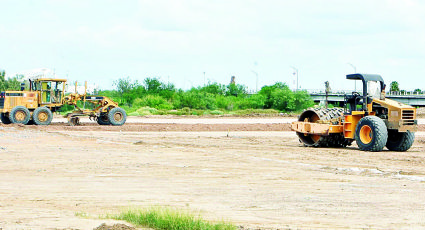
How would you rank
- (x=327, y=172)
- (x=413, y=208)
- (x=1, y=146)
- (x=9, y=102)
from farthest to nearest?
1. (x=9, y=102)
2. (x=1, y=146)
3. (x=327, y=172)
4. (x=413, y=208)

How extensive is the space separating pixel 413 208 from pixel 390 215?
0.78 metres

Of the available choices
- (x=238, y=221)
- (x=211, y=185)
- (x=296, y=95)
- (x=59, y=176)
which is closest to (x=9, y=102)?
(x=59, y=176)

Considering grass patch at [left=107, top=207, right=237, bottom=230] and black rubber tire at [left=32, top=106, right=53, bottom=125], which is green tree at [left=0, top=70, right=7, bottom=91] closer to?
black rubber tire at [left=32, top=106, right=53, bottom=125]

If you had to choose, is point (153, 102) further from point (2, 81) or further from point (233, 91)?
point (2, 81)

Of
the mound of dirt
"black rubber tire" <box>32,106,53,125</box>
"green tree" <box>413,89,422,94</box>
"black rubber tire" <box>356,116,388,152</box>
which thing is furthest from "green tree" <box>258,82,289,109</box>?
the mound of dirt

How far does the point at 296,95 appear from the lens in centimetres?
7894

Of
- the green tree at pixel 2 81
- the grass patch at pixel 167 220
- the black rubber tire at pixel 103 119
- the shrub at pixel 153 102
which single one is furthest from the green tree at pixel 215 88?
the grass patch at pixel 167 220

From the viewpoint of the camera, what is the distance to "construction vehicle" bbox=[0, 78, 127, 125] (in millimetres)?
36188

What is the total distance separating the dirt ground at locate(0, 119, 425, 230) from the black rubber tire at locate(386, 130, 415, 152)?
0.59m

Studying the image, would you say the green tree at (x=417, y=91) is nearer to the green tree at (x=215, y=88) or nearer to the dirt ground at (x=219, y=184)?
the green tree at (x=215, y=88)

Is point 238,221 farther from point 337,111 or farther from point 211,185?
point 337,111

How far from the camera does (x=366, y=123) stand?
69.4ft

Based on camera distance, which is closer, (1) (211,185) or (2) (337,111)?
(1) (211,185)

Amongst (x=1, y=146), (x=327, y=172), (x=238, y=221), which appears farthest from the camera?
(x=1, y=146)
